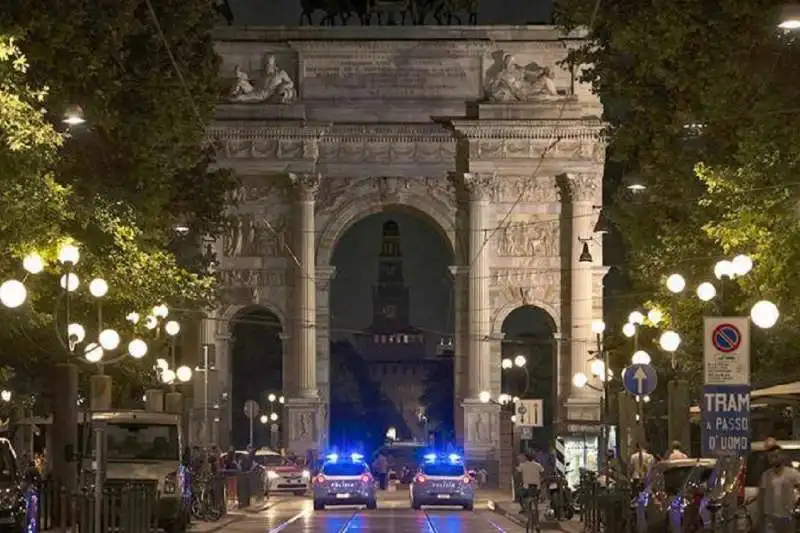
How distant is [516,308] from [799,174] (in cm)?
5259

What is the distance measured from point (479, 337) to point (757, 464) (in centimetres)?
5273

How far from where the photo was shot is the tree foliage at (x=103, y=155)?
30016 millimetres

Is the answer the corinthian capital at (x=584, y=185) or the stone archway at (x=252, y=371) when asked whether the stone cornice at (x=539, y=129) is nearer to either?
the corinthian capital at (x=584, y=185)

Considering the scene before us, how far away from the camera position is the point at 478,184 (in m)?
79.3

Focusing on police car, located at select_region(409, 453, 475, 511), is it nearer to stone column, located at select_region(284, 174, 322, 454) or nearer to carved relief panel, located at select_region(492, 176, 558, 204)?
stone column, located at select_region(284, 174, 322, 454)

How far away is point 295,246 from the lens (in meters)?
80.8

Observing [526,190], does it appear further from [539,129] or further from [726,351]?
[726,351]

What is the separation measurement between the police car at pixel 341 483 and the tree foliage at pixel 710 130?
1451cm

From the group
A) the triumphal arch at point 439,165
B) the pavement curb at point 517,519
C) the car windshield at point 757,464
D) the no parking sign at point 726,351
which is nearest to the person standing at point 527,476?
the pavement curb at point 517,519

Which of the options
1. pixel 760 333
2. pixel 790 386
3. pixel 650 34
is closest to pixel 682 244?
pixel 760 333

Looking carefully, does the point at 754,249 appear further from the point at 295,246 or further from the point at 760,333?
the point at 295,246

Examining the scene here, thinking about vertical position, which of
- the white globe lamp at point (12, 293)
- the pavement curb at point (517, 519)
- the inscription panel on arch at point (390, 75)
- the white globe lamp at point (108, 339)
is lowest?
the pavement curb at point (517, 519)

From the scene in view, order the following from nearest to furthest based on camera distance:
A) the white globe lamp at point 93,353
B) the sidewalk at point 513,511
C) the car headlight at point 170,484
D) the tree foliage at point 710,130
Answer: the tree foliage at point 710,130
the white globe lamp at point 93,353
the car headlight at point 170,484
the sidewalk at point 513,511

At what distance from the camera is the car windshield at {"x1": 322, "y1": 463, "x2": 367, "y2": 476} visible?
53000 mm
